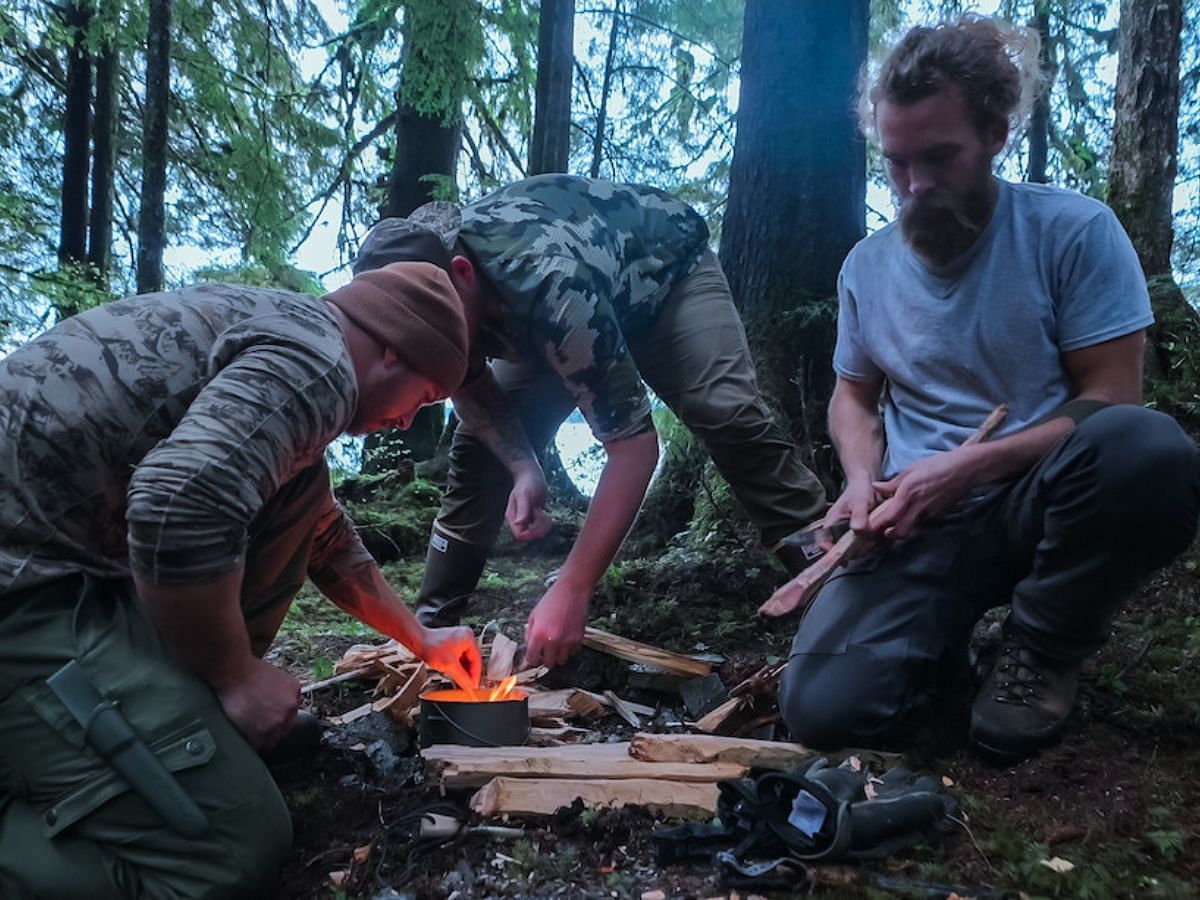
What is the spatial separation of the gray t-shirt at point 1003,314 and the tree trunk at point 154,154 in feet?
20.3

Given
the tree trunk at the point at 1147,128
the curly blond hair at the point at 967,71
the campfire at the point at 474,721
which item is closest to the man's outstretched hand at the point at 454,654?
the campfire at the point at 474,721

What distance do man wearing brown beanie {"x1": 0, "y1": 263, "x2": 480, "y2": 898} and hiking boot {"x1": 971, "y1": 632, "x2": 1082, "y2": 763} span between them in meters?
1.91

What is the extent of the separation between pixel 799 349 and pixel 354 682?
9.86 ft

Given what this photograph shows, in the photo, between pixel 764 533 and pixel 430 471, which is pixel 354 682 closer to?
pixel 764 533

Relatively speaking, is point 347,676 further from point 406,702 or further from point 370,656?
point 406,702

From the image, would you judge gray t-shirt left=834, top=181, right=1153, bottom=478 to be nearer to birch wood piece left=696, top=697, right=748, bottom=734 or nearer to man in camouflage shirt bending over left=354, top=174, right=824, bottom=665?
man in camouflage shirt bending over left=354, top=174, right=824, bottom=665

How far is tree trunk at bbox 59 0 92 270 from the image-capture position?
31.8 ft

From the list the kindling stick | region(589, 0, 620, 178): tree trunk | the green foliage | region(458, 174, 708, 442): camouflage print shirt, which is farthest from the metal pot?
region(589, 0, 620, 178): tree trunk

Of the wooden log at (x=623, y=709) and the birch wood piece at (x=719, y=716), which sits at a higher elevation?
the birch wood piece at (x=719, y=716)

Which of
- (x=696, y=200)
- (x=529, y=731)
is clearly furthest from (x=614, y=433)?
(x=696, y=200)

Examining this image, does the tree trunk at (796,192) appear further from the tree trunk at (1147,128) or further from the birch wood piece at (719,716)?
the birch wood piece at (719,716)

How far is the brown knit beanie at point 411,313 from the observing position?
88.8 inches

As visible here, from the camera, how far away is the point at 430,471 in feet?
25.5

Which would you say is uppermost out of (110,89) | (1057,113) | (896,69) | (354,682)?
(1057,113)
